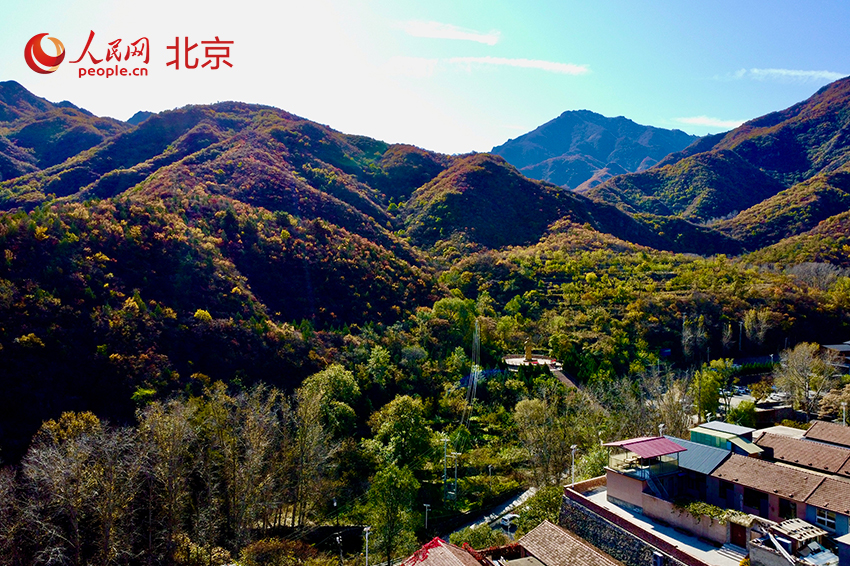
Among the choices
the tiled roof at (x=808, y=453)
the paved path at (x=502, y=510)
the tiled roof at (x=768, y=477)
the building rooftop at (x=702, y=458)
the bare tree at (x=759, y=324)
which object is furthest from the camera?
the bare tree at (x=759, y=324)

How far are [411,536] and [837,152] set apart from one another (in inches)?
5302

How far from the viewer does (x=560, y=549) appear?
56.6ft

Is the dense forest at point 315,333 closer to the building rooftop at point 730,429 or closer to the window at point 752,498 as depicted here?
the building rooftop at point 730,429

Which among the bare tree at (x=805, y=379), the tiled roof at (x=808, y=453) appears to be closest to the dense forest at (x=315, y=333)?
the bare tree at (x=805, y=379)

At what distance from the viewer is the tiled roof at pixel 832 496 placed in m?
15.4

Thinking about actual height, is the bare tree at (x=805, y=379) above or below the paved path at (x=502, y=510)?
above

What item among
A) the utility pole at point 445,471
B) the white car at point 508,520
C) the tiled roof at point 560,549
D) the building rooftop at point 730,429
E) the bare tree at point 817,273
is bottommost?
the white car at point 508,520

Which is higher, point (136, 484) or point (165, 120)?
point (165, 120)

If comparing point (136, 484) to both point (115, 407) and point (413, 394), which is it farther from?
point (413, 394)

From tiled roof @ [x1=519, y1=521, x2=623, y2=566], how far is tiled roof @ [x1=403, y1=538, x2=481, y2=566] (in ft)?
8.62

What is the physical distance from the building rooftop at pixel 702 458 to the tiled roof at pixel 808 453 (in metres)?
3.63

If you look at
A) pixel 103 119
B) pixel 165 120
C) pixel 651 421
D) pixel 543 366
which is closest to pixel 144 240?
pixel 543 366

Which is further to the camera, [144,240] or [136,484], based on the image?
[144,240]

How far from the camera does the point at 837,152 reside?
10969 cm
